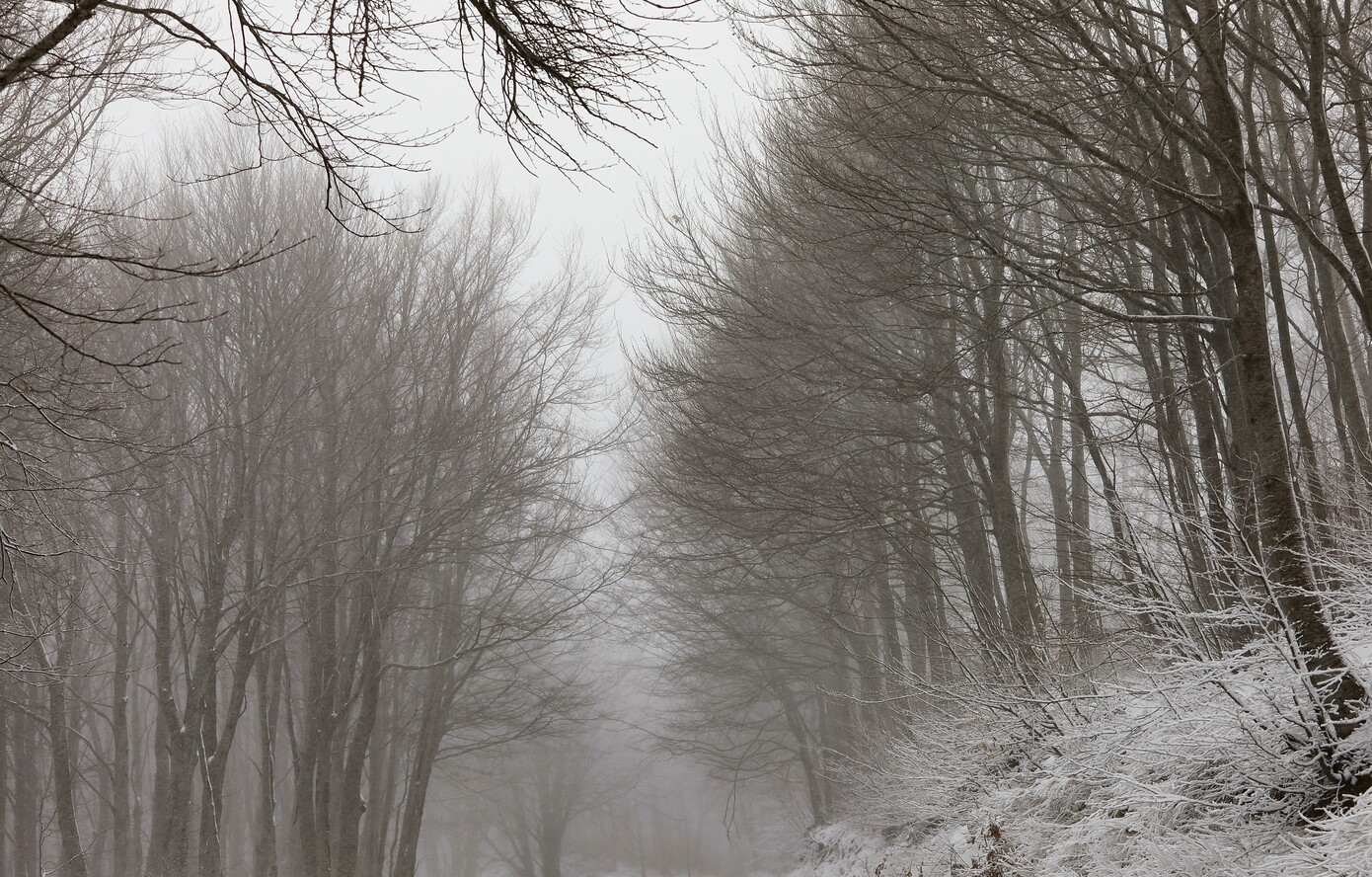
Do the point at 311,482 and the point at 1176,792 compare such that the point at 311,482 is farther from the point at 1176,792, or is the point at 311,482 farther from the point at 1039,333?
the point at 1176,792

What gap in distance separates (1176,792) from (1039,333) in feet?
22.6

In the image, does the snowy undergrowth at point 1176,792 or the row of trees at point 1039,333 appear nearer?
the snowy undergrowth at point 1176,792

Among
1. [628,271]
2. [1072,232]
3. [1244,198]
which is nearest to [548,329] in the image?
[628,271]

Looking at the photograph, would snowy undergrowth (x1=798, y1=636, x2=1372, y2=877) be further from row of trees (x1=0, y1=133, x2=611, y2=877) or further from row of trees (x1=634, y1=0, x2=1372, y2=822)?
row of trees (x1=0, y1=133, x2=611, y2=877)

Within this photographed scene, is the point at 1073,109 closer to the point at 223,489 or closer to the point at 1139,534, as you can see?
the point at 1139,534

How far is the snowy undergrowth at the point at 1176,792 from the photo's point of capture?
3045 mm

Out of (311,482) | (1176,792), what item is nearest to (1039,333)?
(1176,792)

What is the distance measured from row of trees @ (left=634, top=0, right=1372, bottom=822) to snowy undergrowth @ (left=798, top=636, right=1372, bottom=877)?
0.11 m

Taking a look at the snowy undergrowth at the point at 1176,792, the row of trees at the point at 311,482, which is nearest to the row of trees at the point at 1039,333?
the snowy undergrowth at the point at 1176,792

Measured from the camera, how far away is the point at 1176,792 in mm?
3588

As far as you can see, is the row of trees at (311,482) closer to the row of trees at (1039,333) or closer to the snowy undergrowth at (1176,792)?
the row of trees at (1039,333)

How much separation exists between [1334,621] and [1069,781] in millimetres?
1542

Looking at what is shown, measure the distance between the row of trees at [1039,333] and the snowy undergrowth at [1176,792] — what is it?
112mm

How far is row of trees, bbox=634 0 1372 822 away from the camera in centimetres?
385
